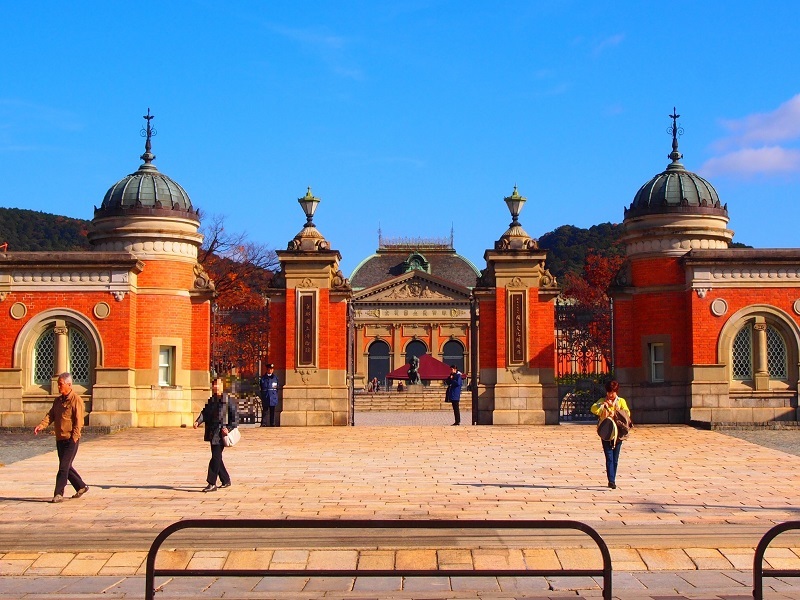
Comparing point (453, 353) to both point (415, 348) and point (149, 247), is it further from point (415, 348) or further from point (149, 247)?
point (149, 247)

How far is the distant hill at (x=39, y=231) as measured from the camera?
254ft

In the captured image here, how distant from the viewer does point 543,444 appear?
1923 cm

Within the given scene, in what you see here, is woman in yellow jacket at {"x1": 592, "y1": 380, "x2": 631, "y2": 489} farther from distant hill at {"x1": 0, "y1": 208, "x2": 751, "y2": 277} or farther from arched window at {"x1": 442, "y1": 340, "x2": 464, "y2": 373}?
arched window at {"x1": 442, "y1": 340, "x2": 464, "y2": 373}

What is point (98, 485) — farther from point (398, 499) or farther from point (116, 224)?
point (116, 224)

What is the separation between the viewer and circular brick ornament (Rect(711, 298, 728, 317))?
912 inches

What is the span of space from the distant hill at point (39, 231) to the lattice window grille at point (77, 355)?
175 ft

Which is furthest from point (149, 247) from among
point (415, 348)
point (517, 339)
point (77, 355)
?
point (415, 348)

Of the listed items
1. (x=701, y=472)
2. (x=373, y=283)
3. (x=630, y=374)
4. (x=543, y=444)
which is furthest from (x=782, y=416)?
(x=373, y=283)

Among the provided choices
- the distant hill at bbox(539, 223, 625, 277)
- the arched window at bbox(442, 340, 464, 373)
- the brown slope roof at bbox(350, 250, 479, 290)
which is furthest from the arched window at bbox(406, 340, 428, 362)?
the distant hill at bbox(539, 223, 625, 277)

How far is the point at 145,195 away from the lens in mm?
24062

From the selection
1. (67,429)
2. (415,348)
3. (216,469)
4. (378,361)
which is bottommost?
(216,469)

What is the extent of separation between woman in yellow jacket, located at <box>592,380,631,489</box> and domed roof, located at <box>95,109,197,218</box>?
12772 mm

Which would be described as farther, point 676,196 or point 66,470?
point 676,196

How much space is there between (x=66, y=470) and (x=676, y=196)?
15484 mm
